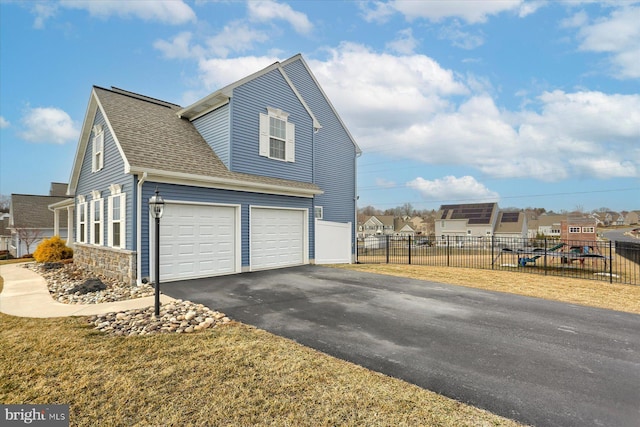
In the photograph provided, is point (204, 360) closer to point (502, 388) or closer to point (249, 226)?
point (502, 388)

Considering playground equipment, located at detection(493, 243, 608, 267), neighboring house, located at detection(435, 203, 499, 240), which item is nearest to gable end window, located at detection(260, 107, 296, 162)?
playground equipment, located at detection(493, 243, 608, 267)

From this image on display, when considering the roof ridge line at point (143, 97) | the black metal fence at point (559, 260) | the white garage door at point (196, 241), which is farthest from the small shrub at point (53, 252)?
the black metal fence at point (559, 260)

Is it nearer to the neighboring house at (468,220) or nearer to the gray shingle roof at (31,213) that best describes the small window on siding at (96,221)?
the gray shingle roof at (31,213)

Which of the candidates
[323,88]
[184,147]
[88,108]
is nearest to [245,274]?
[184,147]

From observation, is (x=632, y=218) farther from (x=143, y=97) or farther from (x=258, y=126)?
(x=143, y=97)

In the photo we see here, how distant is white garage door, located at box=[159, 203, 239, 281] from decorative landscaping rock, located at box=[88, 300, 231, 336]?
9.71 feet

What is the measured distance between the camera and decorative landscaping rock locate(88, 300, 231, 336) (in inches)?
197

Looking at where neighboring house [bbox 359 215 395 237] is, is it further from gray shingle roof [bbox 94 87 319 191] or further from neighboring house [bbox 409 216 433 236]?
gray shingle roof [bbox 94 87 319 191]

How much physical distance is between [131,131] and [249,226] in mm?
4805

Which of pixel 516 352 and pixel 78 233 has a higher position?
pixel 78 233

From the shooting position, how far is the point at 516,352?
4.30 meters

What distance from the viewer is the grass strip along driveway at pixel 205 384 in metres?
2.73

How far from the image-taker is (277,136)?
12.3m

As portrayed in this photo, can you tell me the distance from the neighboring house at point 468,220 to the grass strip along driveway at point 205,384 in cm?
4854
